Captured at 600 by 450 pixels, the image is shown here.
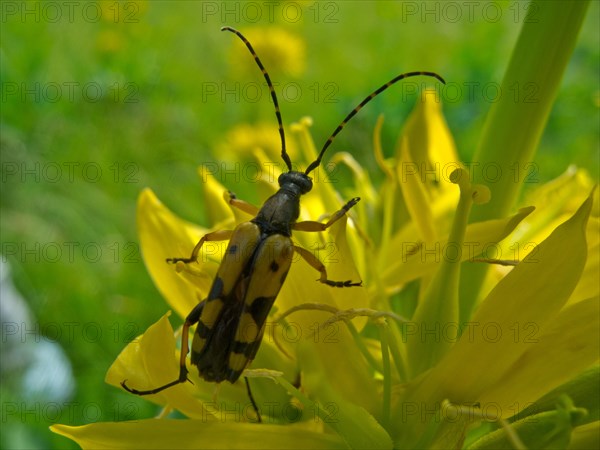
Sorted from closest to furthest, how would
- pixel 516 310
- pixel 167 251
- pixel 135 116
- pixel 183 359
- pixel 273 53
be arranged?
pixel 516 310
pixel 183 359
pixel 167 251
pixel 135 116
pixel 273 53

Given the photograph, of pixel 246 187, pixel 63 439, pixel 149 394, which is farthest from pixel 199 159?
pixel 149 394

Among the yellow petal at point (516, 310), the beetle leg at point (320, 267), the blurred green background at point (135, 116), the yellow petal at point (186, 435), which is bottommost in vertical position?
the blurred green background at point (135, 116)

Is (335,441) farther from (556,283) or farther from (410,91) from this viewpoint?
(410,91)

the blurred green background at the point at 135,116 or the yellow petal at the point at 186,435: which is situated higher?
the yellow petal at the point at 186,435

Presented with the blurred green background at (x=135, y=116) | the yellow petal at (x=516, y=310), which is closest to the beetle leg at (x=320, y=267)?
the yellow petal at (x=516, y=310)

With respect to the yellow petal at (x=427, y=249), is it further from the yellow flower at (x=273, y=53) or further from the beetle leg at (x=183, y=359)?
the yellow flower at (x=273, y=53)

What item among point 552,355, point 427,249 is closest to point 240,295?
point 427,249

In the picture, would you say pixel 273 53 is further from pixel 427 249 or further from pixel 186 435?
pixel 186 435
